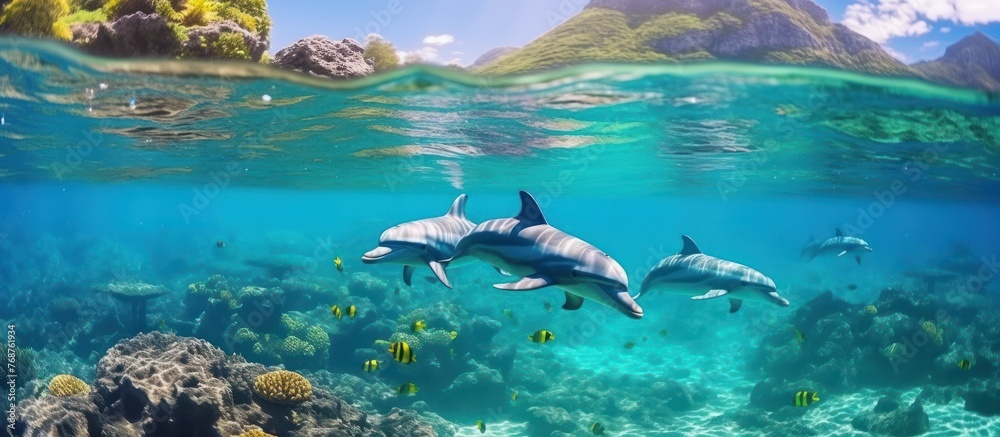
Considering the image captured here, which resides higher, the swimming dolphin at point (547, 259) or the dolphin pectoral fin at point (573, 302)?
the swimming dolphin at point (547, 259)

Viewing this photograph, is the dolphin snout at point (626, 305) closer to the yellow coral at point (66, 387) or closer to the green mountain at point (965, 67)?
the green mountain at point (965, 67)

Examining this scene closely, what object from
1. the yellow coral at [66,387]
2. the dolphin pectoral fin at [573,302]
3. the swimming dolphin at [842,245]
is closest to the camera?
the dolphin pectoral fin at [573,302]

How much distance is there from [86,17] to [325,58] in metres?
3.87

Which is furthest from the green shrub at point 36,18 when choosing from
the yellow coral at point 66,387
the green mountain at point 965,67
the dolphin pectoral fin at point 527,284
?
the green mountain at point 965,67

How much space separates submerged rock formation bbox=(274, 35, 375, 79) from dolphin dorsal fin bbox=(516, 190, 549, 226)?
6425mm

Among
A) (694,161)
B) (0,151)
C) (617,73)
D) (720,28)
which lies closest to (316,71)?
(617,73)

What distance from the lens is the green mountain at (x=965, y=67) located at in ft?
33.0

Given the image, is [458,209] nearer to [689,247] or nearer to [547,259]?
[547,259]

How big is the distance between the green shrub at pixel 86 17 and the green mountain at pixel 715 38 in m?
7.28

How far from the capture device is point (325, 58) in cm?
1034

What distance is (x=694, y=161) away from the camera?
24156mm

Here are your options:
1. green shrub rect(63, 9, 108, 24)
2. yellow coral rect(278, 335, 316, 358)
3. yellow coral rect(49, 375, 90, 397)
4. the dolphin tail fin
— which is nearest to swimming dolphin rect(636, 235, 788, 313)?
the dolphin tail fin

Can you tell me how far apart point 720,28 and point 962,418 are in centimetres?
1131

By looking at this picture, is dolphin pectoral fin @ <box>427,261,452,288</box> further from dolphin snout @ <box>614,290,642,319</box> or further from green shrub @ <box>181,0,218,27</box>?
green shrub @ <box>181,0,218,27</box>
